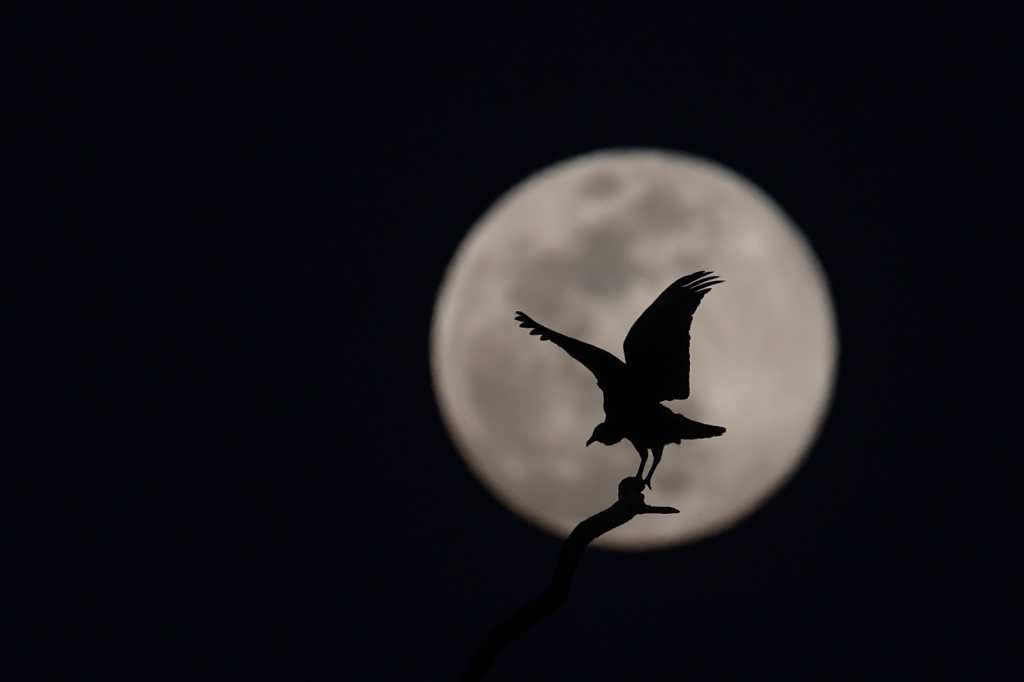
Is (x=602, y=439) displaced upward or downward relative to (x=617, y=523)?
upward

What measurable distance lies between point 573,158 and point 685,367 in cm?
3699

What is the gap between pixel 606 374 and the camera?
9.99 meters

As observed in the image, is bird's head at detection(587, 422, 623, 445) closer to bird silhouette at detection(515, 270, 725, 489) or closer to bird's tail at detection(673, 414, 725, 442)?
bird silhouette at detection(515, 270, 725, 489)

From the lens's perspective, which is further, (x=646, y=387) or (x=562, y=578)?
(x=646, y=387)

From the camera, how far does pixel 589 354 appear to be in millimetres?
9828


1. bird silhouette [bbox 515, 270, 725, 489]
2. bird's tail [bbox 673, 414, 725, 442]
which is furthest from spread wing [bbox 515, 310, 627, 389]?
bird's tail [bbox 673, 414, 725, 442]

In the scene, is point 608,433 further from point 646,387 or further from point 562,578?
point 562,578

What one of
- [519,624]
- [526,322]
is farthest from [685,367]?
[519,624]

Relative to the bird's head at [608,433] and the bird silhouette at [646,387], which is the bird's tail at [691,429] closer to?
the bird silhouette at [646,387]

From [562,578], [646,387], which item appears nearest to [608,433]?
[646,387]

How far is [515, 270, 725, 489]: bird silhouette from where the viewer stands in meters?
10.0

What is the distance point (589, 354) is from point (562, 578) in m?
2.12

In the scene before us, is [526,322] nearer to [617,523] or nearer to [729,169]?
[617,523]

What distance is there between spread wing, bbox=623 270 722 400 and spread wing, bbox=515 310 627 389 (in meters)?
0.23
